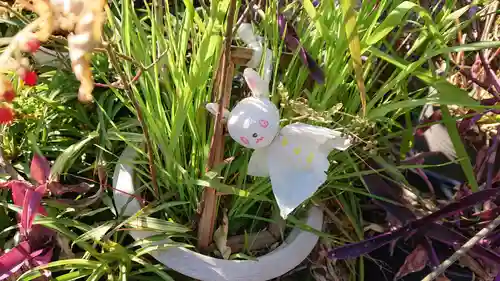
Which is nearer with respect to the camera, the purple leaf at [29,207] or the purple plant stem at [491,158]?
the purple leaf at [29,207]

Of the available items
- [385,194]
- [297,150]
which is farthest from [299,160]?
[385,194]

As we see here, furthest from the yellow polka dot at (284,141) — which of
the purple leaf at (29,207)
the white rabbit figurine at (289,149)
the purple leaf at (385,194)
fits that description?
the purple leaf at (29,207)

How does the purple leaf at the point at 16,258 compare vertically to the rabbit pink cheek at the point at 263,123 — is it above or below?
below

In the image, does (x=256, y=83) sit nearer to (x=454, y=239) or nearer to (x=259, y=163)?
(x=259, y=163)

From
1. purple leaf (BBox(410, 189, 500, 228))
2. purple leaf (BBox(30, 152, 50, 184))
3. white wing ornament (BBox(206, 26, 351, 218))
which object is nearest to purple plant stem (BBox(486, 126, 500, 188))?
purple leaf (BBox(410, 189, 500, 228))

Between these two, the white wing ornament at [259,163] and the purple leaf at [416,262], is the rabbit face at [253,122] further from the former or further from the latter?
the purple leaf at [416,262]

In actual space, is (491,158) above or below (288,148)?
below

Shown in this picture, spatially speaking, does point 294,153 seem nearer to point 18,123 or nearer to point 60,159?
point 60,159
